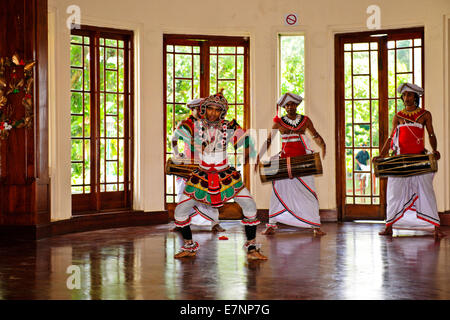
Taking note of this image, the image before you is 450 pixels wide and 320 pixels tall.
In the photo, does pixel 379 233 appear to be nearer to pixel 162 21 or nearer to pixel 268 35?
pixel 268 35

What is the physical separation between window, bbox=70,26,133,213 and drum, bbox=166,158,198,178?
252 cm

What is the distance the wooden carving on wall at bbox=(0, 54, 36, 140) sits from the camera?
23.4ft

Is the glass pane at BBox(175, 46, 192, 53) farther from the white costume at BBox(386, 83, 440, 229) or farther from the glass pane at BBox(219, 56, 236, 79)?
the white costume at BBox(386, 83, 440, 229)

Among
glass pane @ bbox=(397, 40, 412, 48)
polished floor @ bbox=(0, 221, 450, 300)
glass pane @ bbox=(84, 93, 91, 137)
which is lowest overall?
polished floor @ bbox=(0, 221, 450, 300)

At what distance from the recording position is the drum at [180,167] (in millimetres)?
6148

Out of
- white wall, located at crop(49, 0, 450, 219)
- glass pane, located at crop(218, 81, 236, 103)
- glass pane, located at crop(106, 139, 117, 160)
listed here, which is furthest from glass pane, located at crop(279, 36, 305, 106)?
glass pane, located at crop(106, 139, 117, 160)

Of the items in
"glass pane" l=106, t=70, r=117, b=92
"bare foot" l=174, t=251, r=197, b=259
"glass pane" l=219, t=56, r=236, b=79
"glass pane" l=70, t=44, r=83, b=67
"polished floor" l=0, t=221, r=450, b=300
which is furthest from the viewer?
"glass pane" l=219, t=56, r=236, b=79

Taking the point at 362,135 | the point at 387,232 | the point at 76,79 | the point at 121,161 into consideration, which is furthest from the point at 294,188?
the point at 76,79

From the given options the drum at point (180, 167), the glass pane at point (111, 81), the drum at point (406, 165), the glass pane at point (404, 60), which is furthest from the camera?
the glass pane at point (404, 60)

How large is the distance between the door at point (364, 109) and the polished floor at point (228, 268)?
1.47 m

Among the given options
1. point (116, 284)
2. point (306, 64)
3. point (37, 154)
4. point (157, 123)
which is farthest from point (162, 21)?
point (116, 284)

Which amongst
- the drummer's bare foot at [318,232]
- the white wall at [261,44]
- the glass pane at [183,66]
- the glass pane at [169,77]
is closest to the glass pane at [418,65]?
the white wall at [261,44]

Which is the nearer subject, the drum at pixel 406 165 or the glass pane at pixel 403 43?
the drum at pixel 406 165

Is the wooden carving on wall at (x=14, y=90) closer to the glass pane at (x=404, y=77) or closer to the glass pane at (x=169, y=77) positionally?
the glass pane at (x=169, y=77)
